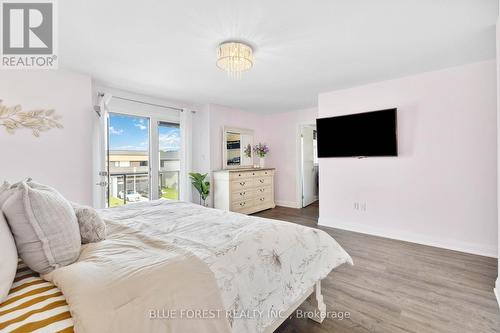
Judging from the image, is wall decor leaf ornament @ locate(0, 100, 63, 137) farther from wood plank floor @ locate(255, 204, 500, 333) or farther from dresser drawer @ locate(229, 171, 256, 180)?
wood plank floor @ locate(255, 204, 500, 333)

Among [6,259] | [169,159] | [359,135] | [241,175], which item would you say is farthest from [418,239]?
[169,159]

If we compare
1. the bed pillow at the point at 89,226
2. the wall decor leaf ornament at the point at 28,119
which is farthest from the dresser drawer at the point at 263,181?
the bed pillow at the point at 89,226

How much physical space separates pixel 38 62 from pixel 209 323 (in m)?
3.19

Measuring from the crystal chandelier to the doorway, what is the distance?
3.35 meters

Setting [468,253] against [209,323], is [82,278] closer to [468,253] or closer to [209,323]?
[209,323]

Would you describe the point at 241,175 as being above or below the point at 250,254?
above

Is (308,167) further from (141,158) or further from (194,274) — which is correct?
(194,274)

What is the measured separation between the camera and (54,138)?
8.86ft

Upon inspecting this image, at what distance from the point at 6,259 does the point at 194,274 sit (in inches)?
25.2

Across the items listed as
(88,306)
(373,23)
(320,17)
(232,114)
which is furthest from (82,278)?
(232,114)

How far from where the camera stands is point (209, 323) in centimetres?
89

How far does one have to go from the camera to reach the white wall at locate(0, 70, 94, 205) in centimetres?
241

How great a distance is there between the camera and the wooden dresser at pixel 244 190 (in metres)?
4.48

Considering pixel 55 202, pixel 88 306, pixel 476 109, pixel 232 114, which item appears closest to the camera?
pixel 88 306
